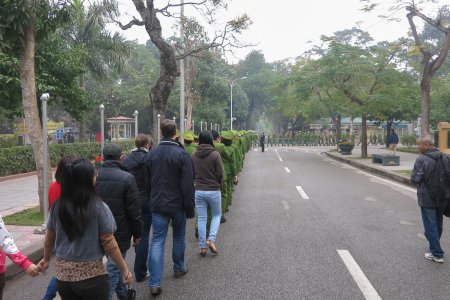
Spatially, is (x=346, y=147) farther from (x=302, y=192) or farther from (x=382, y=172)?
(x=302, y=192)

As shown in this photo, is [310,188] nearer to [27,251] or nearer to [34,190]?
[34,190]

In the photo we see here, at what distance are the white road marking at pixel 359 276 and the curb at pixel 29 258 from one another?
4064 millimetres

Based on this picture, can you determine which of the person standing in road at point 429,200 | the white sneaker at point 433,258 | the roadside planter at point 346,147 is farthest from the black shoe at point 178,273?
the roadside planter at point 346,147

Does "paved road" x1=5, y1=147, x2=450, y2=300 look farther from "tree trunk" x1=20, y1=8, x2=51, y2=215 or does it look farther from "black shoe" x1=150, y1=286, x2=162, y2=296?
"tree trunk" x1=20, y1=8, x2=51, y2=215

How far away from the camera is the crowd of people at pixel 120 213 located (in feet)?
9.37

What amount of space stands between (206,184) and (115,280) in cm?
219

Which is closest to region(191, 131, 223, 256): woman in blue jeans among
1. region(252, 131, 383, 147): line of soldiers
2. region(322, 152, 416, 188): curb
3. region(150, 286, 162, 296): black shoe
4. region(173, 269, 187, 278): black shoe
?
region(173, 269, 187, 278): black shoe

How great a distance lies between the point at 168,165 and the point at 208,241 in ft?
5.94

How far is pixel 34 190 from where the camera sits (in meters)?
12.7

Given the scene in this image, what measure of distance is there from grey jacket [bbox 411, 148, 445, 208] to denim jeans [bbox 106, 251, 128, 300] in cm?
373

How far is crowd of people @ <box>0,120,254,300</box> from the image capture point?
286 centimetres

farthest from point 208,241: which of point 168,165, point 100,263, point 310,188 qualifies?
point 310,188

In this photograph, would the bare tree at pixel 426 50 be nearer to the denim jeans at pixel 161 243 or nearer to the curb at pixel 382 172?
the curb at pixel 382 172

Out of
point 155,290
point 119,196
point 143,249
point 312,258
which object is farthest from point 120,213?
point 312,258
